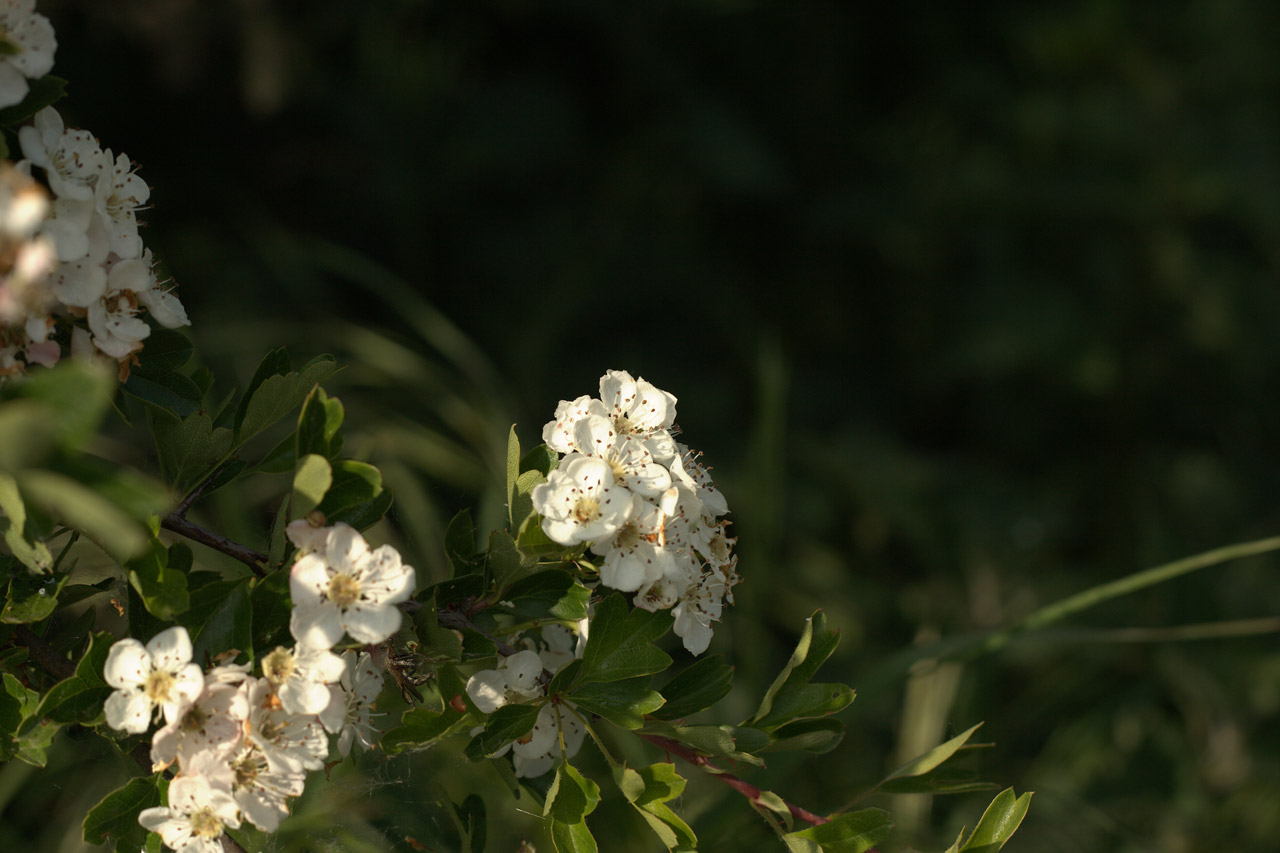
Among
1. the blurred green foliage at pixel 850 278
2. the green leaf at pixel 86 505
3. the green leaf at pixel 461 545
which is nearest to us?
the green leaf at pixel 86 505

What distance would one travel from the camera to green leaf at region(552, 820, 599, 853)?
0.47 metres

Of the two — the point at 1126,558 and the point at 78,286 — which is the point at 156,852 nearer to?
the point at 78,286

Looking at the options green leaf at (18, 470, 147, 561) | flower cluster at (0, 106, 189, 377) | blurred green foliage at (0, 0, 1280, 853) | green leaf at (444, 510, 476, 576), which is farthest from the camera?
blurred green foliage at (0, 0, 1280, 853)

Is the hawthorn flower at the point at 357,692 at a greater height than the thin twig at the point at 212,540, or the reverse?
the thin twig at the point at 212,540

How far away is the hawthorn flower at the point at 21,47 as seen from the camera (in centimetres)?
42

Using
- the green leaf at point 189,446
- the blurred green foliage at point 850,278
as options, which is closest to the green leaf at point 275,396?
the green leaf at point 189,446

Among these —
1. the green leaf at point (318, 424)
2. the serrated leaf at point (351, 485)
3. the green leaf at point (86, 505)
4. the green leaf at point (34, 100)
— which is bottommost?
the serrated leaf at point (351, 485)

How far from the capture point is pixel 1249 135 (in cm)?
210

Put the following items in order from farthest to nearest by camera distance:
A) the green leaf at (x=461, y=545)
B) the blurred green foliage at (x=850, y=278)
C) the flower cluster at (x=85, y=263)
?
the blurred green foliage at (x=850, y=278)
the green leaf at (x=461, y=545)
the flower cluster at (x=85, y=263)

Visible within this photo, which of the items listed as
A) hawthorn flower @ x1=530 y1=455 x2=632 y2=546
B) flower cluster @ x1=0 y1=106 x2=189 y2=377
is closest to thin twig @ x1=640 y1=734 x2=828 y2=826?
hawthorn flower @ x1=530 y1=455 x2=632 y2=546

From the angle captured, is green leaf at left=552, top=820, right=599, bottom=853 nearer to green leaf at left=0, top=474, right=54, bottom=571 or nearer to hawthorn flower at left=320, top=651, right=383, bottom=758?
hawthorn flower at left=320, top=651, right=383, bottom=758

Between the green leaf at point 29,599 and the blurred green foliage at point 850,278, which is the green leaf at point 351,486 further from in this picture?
the blurred green foliage at point 850,278

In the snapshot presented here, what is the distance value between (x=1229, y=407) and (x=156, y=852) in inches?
95.9

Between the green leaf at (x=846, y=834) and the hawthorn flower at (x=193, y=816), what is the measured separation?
26 cm
